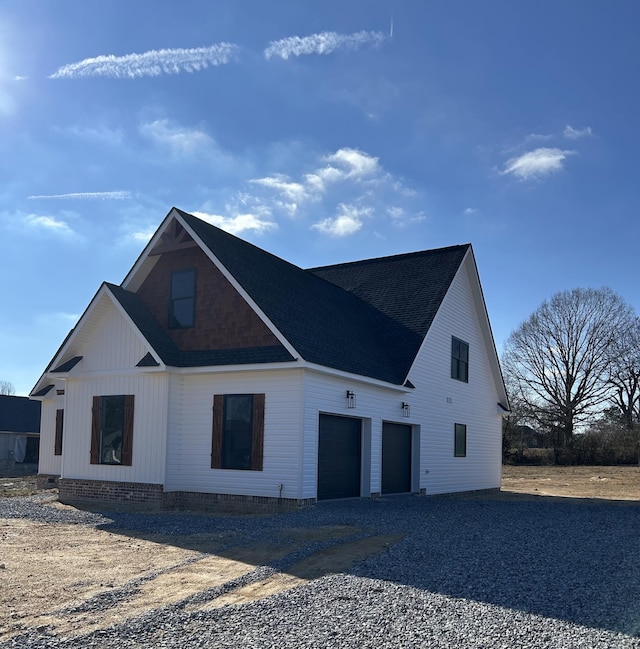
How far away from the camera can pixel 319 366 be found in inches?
611

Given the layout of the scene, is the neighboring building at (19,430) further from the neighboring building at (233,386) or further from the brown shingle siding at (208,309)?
the brown shingle siding at (208,309)

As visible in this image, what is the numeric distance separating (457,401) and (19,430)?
3034 centimetres

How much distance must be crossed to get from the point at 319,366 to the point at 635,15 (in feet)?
29.8

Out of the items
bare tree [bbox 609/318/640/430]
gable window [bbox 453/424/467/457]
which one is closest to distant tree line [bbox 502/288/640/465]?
bare tree [bbox 609/318/640/430]

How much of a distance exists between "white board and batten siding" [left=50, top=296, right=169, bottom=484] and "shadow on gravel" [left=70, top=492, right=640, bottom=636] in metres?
1.84

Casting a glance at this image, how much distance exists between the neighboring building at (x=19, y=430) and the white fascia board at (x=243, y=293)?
30283 mm

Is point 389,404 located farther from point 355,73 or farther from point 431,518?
point 355,73

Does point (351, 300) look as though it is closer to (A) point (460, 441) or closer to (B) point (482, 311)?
(B) point (482, 311)

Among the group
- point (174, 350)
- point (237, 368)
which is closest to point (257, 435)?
point (237, 368)

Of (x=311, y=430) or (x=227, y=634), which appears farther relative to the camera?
(x=311, y=430)

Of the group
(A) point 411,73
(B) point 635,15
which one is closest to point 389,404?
(A) point 411,73

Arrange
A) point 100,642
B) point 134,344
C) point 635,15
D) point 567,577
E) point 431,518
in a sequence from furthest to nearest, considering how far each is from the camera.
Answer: point 134,344 < point 431,518 < point 635,15 < point 567,577 < point 100,642

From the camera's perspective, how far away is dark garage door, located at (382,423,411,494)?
19453 millimetres

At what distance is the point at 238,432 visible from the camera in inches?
641
